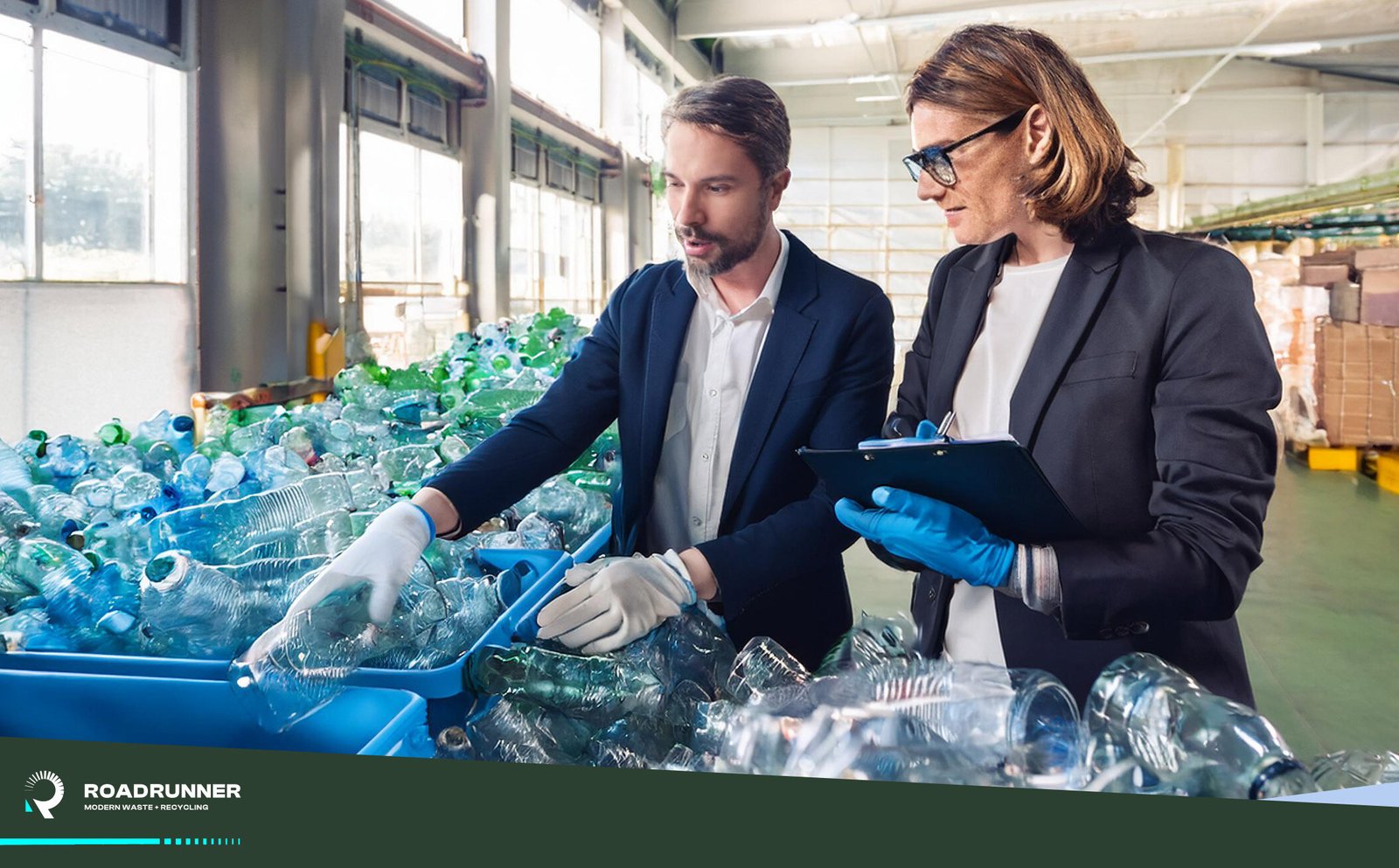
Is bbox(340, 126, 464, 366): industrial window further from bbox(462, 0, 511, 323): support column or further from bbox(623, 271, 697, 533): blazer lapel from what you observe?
bbox(623, 271, 697, 533): blazer lapel

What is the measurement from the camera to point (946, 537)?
A: 1.43 metres

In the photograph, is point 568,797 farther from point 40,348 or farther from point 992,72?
point 40,348

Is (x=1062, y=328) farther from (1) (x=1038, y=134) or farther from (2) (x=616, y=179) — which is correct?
(2) (x=616, y=179)

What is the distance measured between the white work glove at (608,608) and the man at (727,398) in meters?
0.13

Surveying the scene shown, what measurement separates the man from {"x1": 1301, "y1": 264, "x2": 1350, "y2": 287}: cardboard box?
782 centimetres

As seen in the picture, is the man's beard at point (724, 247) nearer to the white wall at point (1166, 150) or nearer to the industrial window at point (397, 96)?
the industrial window at point (397, 96)

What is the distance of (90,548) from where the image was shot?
206cm

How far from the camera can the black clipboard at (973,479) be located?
129cm

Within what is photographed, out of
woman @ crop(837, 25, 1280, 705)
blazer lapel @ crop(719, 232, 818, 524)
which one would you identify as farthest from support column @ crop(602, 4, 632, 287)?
woman @ crop(837, 25, 1280, 705)

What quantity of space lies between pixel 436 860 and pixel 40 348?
477cm

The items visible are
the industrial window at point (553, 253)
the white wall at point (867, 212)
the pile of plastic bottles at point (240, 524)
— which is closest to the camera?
the pile of plastic bottles at point (240, 524)

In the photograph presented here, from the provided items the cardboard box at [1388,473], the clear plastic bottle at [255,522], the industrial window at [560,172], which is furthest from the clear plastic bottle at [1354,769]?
the industrial window at [560,172]

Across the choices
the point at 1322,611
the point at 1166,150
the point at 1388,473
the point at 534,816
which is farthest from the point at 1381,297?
the point at 1166,150

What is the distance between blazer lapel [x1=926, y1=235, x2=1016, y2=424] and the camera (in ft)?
5.72
